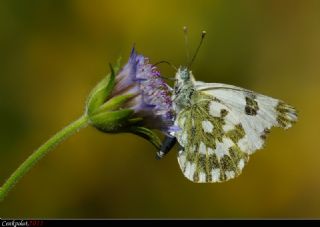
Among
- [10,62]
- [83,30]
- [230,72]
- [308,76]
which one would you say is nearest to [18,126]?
[10,62]

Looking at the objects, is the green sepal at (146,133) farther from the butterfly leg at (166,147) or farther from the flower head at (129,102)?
the butterfly leg at (166,147)

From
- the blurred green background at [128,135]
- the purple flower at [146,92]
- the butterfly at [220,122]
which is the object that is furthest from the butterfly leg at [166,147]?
the blurred green background at [128,135]

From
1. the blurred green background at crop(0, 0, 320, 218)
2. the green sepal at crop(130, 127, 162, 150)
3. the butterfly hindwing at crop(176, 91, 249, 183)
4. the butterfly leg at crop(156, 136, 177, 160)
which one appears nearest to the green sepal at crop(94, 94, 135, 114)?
the green sepal at crop(130, 127, 162, 150)

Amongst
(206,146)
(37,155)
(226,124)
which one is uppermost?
(226,124)

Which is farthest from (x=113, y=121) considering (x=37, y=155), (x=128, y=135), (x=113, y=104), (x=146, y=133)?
(x=128, y=135)

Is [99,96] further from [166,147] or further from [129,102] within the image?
[166,147]

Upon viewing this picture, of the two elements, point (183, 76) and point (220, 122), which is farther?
point (220, 122)
